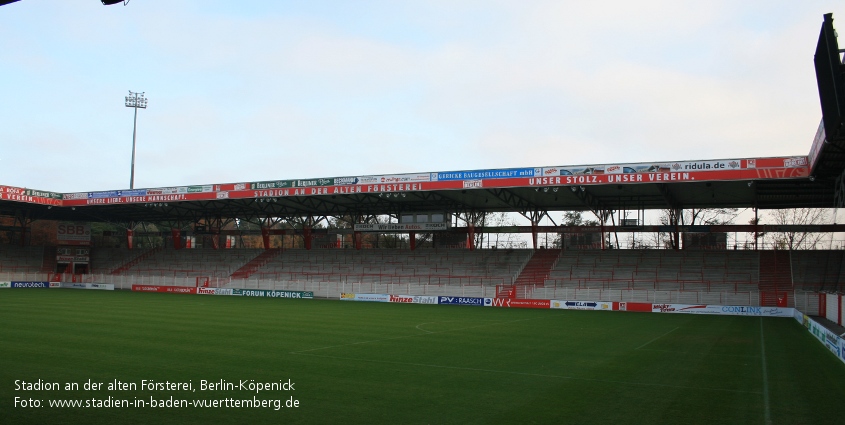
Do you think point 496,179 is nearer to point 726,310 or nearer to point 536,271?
point 536,271

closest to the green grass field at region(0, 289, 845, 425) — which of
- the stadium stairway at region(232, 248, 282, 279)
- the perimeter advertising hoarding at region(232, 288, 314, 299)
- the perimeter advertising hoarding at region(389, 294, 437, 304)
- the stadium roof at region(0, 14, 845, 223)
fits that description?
the stadium roof at region(0, 14, 845, 223)

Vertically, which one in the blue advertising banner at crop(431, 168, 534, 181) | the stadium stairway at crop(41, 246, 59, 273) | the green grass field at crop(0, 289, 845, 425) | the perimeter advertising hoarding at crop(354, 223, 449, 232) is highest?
the blue advertising banner at crop(431, 168, 534, 181)

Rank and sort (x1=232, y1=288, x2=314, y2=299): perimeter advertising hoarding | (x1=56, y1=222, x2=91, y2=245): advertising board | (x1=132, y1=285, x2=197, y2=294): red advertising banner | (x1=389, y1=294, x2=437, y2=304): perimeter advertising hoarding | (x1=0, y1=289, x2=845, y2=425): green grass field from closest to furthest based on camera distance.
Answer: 1. (x1=0, y1=289, x2=845, y2=425): green grass field
2. (x1=389, y1=294, x2=437, y2=304): perimeter advertising hoarding
3. (x1=232, y1=288, x2=314, y2=299): perimeter advertising hoarding
4. (x1=132, y1=285, x2=197, y2=294): red advertising banner
5. (x1=56, y1=222, x2=91, y2=245): advertising board

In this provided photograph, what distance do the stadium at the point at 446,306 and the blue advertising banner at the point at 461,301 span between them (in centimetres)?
14

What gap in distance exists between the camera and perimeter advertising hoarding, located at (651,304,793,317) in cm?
3381

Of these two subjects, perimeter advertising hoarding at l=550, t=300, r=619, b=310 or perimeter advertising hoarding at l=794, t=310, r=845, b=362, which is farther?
perimeter advertising hoarding at l=550, t=300, r=619, b=310

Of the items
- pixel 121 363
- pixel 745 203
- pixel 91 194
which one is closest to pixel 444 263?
pixel 745 203

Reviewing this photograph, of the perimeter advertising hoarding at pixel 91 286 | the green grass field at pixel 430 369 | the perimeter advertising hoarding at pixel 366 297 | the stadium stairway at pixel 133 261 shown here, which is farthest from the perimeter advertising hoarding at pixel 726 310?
the stadium stairway at pixel 133 261

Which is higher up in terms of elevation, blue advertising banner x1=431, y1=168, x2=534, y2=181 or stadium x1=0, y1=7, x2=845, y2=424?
blue advertising banner x1=431, y1=168, x2=534, y2=181

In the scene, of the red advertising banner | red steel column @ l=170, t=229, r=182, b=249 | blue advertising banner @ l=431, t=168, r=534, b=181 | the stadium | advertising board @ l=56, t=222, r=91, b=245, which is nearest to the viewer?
the stadium

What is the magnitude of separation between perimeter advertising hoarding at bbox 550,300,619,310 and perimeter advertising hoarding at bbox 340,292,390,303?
39.5 feet

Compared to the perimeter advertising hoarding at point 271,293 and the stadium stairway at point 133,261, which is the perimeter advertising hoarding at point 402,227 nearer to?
the perimeter advertising hoarding at point 271,293

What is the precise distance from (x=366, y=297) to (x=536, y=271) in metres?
13.0

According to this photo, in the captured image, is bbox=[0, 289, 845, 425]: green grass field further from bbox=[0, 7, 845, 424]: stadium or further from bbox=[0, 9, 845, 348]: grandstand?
bbox=[0, 9, 845, 348]: grandstand
